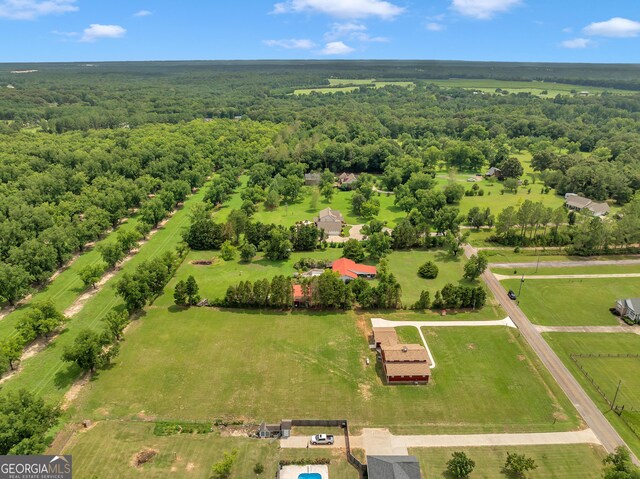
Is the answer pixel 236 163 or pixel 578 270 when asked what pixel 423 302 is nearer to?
pixel 578 270

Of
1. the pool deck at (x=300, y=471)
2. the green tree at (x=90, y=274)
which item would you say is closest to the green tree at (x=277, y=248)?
the green tree at (x=90, y=274)

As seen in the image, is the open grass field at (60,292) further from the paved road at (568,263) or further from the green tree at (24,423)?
the paved road at (568,263)

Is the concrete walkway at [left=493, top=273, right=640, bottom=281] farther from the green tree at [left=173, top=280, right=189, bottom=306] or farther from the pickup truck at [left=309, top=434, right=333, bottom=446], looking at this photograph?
the green tree at [left=173, top=280, right=189, bottom=306]

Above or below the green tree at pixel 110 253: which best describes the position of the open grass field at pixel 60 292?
below

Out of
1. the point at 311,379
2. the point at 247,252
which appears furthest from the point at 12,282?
Answer: the point at 311,379

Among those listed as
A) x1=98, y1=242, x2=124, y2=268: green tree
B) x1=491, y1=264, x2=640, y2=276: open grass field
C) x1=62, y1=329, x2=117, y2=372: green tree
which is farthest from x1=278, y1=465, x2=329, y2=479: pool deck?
x1=491, y1=264, x2=640, y2=276: open grass field
